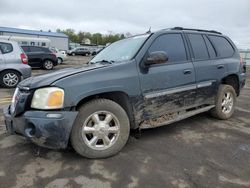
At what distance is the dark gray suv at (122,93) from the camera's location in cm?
327

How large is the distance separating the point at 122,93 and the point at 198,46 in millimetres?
1980

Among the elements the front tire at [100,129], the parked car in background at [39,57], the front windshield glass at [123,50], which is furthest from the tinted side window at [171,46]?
the parked car in background at [39,57]

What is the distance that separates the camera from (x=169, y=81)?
421cm

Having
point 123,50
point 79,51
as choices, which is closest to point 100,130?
Result: point 123,50

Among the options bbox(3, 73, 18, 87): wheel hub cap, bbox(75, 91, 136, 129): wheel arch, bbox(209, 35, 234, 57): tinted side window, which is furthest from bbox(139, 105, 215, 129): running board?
bbox(3, 73, 18, 87): wheel hub cap

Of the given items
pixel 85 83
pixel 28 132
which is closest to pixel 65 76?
pixel 85 83

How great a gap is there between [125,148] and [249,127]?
2622mm

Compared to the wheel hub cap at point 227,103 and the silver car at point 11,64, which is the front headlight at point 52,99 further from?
the silver car at point 11,64

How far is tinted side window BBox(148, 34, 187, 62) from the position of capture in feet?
14.0

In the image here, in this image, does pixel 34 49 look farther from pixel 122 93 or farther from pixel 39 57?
pixel 122 93

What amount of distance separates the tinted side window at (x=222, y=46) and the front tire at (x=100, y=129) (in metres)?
2.72

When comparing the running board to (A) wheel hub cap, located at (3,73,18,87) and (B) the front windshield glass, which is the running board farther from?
(A) wheel hub cap, located at (3,73,18,87)

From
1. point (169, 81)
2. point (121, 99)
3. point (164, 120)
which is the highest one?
point (169, 81)

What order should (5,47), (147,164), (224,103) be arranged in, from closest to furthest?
1. (147,164)
2. (224,103)
3. (5,47)
